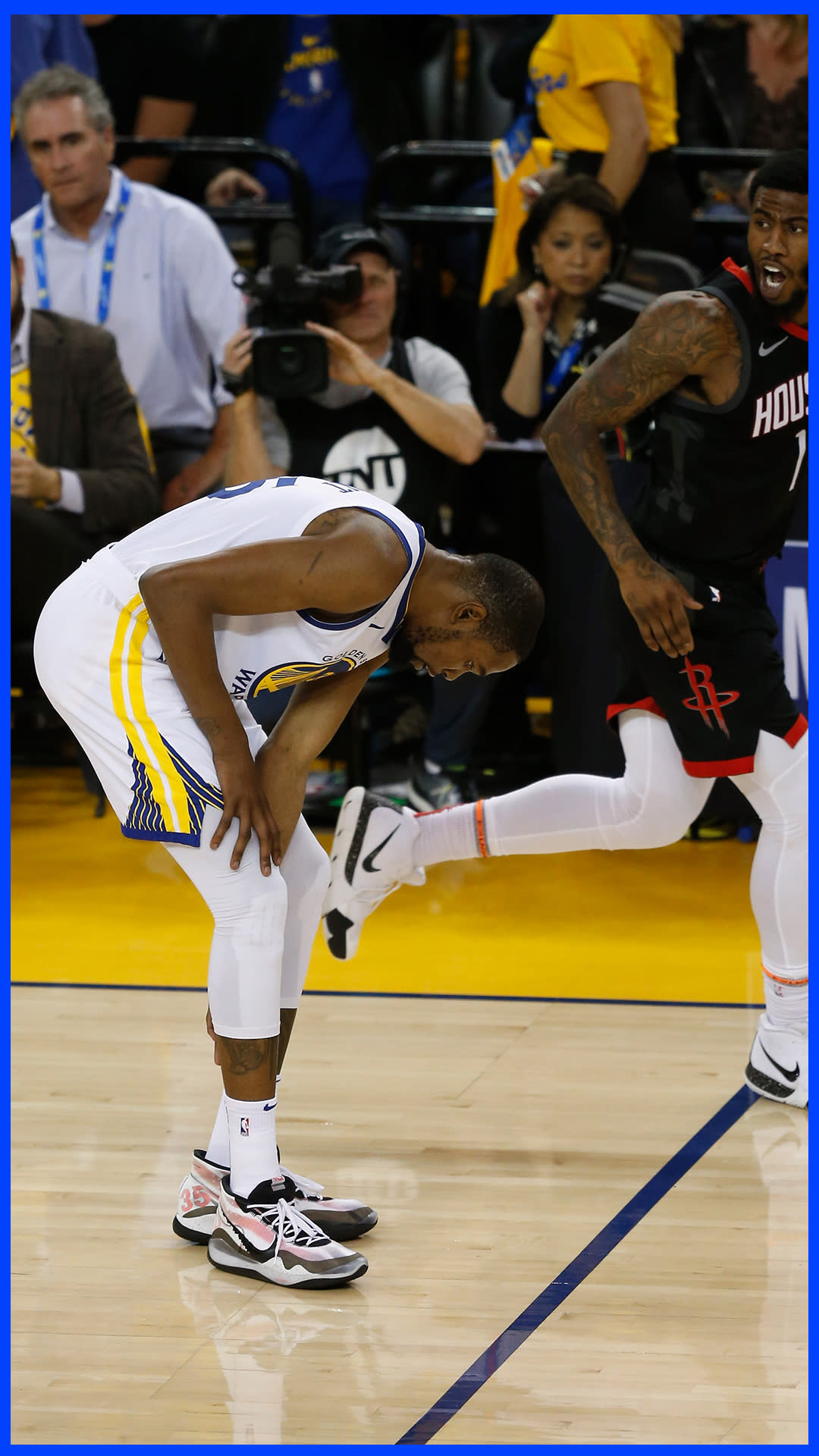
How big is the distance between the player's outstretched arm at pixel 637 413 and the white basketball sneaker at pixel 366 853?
2.27ft

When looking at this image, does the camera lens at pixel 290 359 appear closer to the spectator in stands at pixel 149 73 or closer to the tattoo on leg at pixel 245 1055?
the spectator in stands at pixel 149 73

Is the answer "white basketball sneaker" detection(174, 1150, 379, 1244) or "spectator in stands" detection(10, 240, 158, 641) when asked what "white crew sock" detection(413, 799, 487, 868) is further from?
"spectator in stands" detection(10, 240, 158, 641)

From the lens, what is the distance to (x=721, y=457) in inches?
136

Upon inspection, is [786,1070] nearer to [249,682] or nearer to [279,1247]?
[279,1247]

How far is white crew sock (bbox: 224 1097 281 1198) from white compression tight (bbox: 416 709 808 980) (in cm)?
110

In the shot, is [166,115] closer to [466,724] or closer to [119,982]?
[466,724]

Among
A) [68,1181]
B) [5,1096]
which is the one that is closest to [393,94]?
[68,1181]

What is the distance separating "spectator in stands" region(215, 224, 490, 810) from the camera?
5641mm

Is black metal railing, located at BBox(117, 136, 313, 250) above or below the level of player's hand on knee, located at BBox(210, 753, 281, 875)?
above

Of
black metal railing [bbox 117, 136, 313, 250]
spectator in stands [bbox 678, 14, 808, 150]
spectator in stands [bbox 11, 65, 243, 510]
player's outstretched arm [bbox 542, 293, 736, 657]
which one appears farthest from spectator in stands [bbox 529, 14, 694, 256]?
player's outstretched arm [bbox 542, 293, 736, 657]

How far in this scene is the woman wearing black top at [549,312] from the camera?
5.59 m

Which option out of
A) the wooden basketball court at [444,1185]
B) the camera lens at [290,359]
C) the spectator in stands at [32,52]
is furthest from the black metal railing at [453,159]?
the wooden basketball court at [444,1185]

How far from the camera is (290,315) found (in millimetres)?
5594

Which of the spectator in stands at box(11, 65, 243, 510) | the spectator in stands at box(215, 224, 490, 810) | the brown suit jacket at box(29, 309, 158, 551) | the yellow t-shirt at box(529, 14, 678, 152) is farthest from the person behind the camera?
the spectator in stands at box(11, 65, 243, 510)
